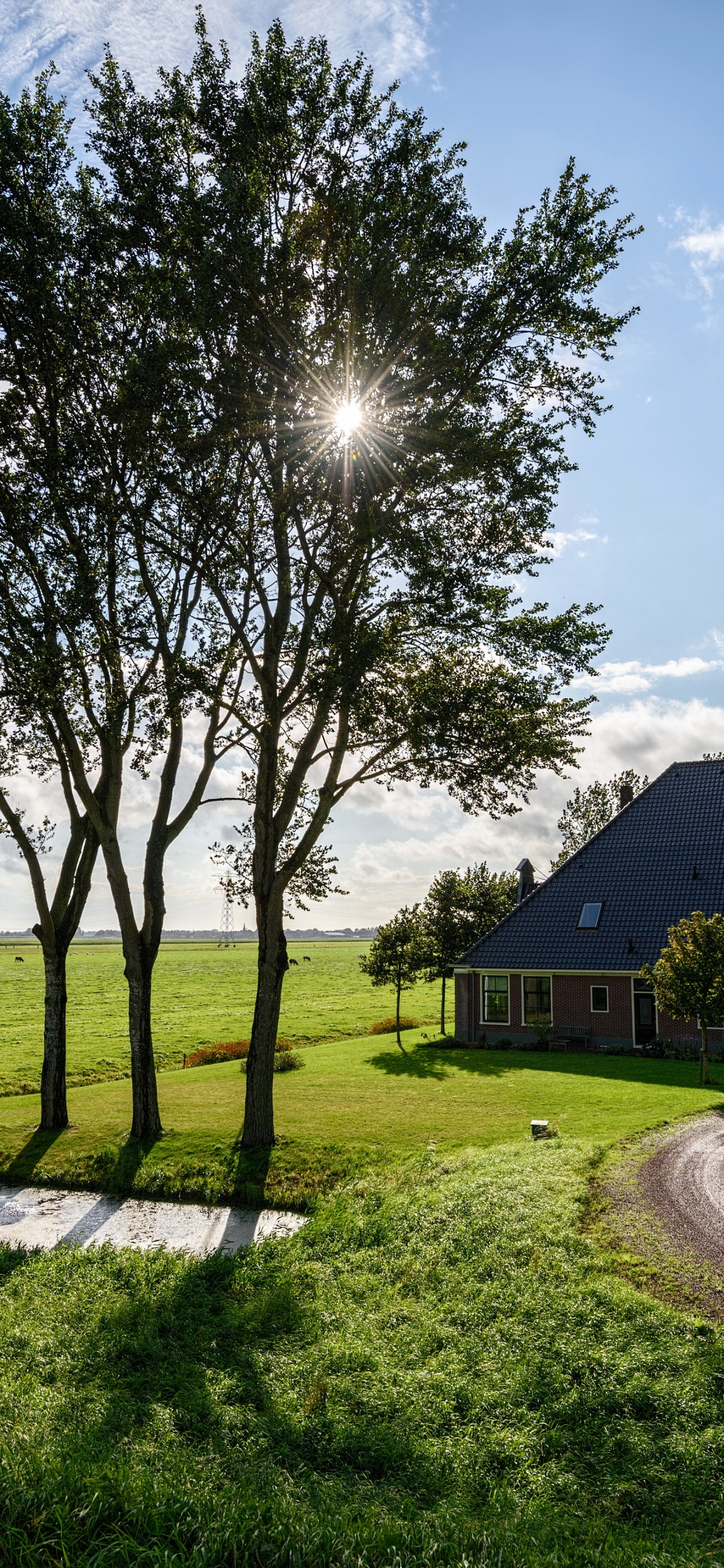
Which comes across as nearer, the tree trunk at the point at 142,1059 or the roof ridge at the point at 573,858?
the tree trunk at the point at 142,1059

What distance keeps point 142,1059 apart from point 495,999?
17.7 meters

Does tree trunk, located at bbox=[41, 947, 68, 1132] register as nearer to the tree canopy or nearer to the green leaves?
the tree canopy

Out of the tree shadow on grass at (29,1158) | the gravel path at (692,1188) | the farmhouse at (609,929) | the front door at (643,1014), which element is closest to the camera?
the gravel path at (692,1188)

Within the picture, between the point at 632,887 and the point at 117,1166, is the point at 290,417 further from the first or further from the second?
the point at 632,887

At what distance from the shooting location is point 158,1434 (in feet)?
23.6

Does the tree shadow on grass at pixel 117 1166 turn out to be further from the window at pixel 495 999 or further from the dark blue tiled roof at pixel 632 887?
the window at pixel 495 999

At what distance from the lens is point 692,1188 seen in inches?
523

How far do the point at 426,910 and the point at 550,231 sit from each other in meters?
28.2

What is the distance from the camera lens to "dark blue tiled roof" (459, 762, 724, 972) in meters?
31.2

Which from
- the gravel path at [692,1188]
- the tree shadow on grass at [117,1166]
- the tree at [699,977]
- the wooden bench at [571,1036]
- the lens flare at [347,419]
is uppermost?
the lens flare at [347,419]

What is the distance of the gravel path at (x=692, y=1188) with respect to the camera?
11.2 meters

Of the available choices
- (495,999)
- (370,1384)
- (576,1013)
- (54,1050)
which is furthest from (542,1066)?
(370,1384)

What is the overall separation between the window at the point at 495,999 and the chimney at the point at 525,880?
7320 millimetres

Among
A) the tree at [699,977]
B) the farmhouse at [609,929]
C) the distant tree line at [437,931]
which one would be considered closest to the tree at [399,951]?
the distant tree line at [437,931]
